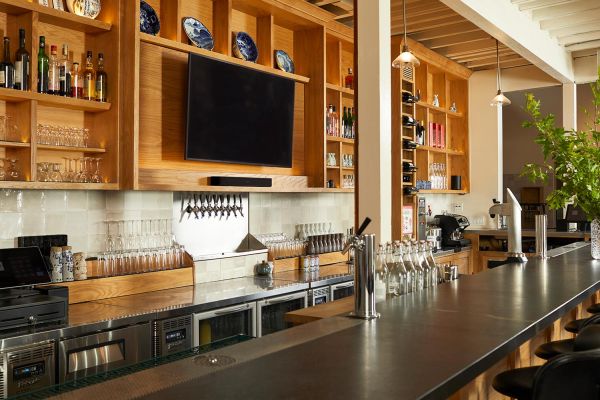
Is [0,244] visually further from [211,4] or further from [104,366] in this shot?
[211,4]

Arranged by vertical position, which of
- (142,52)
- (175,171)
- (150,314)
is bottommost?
(150,314)

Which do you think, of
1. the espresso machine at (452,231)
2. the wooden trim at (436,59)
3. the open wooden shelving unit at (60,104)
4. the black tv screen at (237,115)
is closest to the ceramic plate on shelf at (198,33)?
the black tv screen at (237,115)

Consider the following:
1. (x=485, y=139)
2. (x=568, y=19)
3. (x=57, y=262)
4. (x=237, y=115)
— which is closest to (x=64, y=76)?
(x=57, y=262)

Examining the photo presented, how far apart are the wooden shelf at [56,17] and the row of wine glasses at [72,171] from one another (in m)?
0.81

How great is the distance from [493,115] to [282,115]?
4217 millimetres

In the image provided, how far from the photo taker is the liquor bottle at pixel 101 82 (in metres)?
3.81

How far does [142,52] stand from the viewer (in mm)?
4074

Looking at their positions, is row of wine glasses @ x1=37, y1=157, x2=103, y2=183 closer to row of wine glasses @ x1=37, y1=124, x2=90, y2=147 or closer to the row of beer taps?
row of wine glasses @ x1=37, y1=124, x2=90, y2=147

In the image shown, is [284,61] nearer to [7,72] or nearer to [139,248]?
[139,248]

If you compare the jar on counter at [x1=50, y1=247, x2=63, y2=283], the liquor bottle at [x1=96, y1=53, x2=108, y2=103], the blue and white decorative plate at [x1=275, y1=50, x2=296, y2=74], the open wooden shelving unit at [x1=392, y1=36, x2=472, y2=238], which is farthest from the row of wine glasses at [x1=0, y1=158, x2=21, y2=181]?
the open wooden shelving unit at [x1=392, y1=36, x2=472, y2=238]

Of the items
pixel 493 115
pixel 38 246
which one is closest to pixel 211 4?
pixel 38 246

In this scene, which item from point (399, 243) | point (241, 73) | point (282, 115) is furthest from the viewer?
point (282, 115)

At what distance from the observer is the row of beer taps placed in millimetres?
4645

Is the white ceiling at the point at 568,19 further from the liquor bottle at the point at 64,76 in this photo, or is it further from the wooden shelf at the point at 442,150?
the liquor bottle at the point at 64,76
